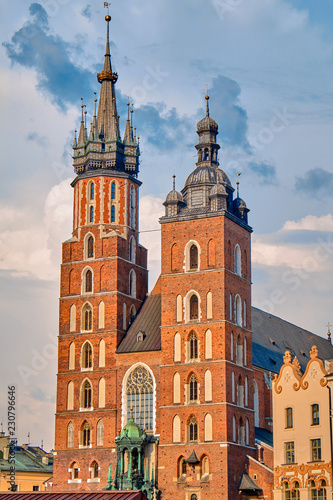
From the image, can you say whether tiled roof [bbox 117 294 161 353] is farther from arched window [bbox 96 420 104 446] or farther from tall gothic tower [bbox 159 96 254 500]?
arched window [bbox 96 420 104 446]

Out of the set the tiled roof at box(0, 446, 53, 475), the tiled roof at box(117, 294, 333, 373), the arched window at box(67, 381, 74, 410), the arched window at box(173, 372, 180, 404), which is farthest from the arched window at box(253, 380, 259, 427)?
the tiled roof at box(0, 446, 53, 475)

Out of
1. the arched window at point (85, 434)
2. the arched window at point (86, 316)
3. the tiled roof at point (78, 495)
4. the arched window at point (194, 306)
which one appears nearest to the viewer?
the tiled roof at point (78, 495)

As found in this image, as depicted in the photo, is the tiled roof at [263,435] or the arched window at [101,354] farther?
the arched window at [101,354]

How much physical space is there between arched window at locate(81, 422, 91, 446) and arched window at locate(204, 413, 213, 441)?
370 inches

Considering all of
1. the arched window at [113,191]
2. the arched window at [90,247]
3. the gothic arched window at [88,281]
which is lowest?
the gothic arched window at [88,281]

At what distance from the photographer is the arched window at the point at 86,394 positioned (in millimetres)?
69812

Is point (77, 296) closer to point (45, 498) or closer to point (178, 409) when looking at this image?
point (178, 409)

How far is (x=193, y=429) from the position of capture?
213 ft

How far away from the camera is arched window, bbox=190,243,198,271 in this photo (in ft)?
224

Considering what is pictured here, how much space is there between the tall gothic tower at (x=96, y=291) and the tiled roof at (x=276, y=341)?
11.2 meters

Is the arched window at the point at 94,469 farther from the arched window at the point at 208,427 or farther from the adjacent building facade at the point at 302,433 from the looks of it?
the adjacent building facade at the point at 302,433

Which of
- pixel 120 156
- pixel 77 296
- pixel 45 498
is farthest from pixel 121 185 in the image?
pixel 45 498

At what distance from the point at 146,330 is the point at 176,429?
26.6 feet

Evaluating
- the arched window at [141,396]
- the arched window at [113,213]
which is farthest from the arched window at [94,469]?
the arched window at [113,213]
